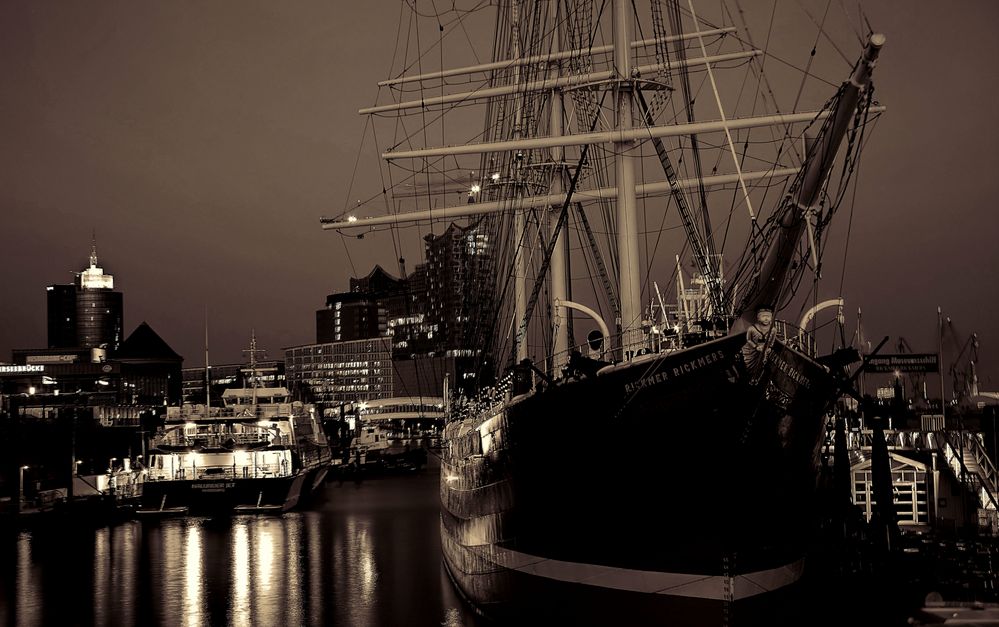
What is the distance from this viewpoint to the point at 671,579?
16.2 metres

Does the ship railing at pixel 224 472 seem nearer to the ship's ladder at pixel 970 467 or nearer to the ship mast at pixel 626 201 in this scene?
the ship mast at pixel 626 201

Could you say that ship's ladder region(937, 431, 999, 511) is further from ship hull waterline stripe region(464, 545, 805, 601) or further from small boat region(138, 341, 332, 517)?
small boat region(138, 341, 332, 517)

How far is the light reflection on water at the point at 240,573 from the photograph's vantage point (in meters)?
22.1

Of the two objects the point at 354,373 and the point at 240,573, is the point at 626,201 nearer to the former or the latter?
the point at 240,573

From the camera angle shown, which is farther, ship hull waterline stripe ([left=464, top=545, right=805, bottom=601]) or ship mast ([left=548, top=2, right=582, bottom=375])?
ship mast ([left=548, top=2, right=582, bottom=375])

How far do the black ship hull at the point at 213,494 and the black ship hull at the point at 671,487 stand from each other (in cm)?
2323

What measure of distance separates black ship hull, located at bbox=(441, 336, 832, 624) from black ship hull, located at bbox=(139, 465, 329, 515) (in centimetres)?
2323

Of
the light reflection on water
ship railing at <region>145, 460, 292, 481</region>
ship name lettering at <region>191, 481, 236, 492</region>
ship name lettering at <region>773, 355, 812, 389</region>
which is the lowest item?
the light reflection on water

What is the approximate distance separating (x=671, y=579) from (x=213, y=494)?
86.7 feet

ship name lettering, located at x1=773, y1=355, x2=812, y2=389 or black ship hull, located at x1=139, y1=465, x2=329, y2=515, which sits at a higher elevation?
ship name lettering, located at x1=773, y1=355, x2=812, y2=389

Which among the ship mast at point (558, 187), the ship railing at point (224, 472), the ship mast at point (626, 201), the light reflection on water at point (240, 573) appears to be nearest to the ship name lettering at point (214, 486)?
the ship railing at point (224, 472)

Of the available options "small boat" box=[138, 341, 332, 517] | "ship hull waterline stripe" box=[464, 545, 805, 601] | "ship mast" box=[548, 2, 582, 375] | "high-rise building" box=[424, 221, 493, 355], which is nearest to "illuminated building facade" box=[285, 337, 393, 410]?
"high-rise building" box=[424, 221, 493, 355]

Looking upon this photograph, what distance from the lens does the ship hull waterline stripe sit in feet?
52.5

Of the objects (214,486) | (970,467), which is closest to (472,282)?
(214,486)
